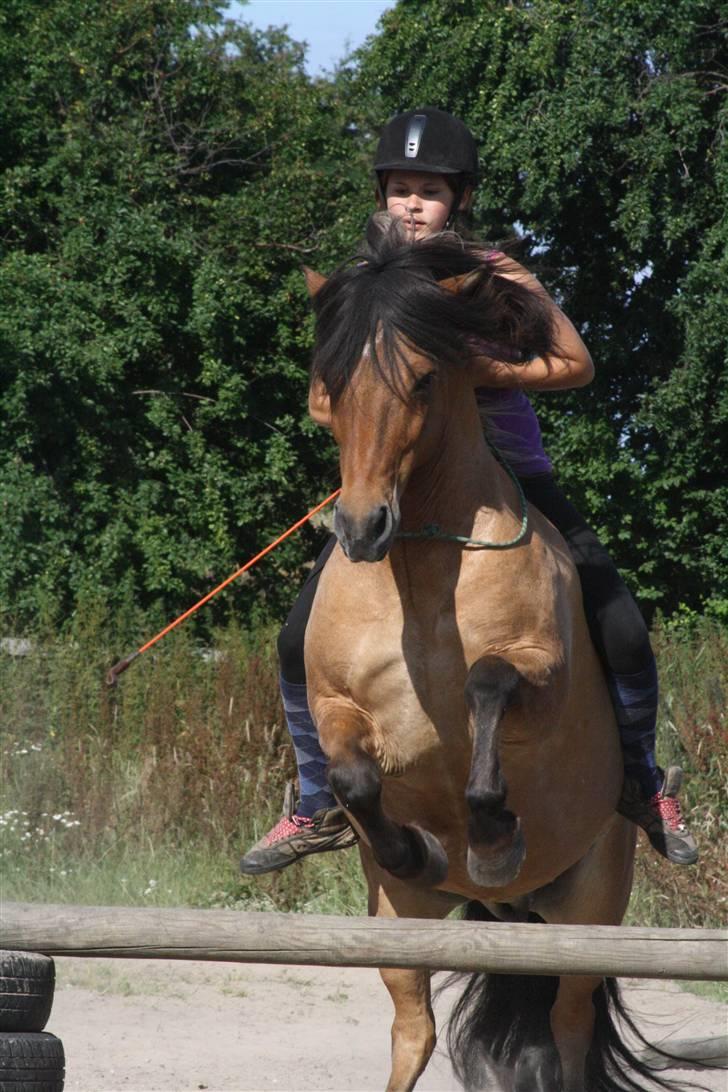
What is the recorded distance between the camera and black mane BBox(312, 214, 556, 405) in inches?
141

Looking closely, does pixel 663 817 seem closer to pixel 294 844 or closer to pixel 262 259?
pixel 294 844

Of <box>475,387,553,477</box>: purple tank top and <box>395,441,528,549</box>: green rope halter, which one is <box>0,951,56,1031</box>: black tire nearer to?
<box>395,441,528,549</box>: green rope halter

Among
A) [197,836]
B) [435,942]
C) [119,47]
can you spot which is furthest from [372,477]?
[119,47]

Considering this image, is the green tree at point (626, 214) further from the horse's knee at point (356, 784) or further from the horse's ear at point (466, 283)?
the horse's knee at point (356, 784)

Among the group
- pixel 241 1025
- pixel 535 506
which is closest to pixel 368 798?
pixel 535 506

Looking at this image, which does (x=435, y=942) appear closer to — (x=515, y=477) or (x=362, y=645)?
(x=362, y=645)

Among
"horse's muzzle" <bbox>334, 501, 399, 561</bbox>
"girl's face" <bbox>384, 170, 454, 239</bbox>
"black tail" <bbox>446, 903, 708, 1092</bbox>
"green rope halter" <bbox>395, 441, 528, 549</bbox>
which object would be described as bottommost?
"black tail" <bbox>446, 903, 708, 1092</bbox>

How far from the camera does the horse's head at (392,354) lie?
3.38 m

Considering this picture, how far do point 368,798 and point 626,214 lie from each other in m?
10.9

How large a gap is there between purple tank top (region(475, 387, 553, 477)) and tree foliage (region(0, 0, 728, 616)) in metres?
9.10

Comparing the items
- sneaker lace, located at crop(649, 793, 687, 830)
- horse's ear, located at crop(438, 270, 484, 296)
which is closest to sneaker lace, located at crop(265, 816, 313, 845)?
sneaker lace, located at crop(649, 793, 687, 830)

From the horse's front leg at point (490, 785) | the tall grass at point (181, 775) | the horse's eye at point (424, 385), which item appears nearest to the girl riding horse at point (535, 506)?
the horse's eye at point (424, 385)

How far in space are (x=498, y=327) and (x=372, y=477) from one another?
0.77 metres

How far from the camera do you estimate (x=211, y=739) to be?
10.0m
